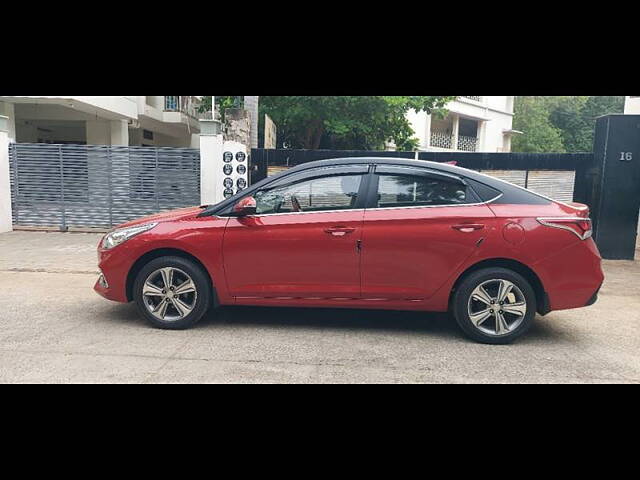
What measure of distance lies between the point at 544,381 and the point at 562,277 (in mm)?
1166

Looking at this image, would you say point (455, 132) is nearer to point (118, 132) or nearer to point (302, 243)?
point (118, 132)

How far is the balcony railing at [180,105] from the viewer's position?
86.7 feet

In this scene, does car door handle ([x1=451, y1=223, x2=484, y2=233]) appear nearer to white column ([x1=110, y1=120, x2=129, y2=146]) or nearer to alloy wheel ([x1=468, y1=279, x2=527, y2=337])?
alloy wheel ([x1=468, y1=279, x2=527, y2=337])

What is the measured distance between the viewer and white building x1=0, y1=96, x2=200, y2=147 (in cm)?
1658

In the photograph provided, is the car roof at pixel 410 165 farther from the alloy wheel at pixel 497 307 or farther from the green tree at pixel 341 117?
the green tree at pixel 341 117

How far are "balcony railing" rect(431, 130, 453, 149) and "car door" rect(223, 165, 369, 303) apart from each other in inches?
1154

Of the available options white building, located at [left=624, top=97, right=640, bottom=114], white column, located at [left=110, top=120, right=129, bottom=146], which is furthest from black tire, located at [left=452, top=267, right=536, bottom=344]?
white column, located at [left=110, top=120, right=129, bottom=146]

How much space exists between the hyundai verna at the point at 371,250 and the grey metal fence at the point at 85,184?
22.9ft

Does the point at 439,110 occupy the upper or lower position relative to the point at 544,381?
upper

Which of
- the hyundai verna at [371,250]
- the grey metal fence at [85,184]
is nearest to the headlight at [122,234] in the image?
the hyundai verna at [371,250]

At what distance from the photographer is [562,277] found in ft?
14.6

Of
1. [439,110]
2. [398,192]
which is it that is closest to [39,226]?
[398,192]

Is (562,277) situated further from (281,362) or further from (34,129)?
(34,129)

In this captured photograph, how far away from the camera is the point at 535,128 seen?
39.2 metres
